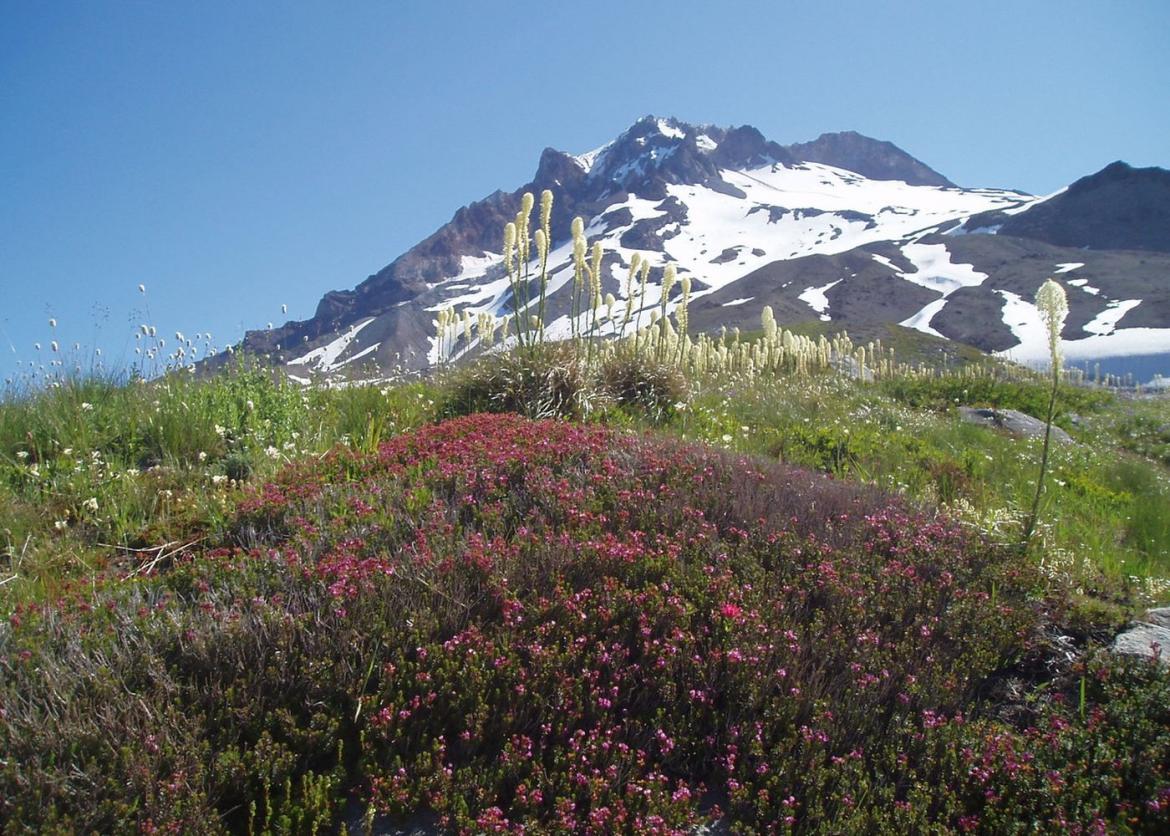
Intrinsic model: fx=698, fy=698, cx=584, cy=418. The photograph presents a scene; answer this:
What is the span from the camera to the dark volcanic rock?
123438 mm

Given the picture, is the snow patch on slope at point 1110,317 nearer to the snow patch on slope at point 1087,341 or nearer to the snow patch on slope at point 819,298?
the snow patch on slope at point 1087,341

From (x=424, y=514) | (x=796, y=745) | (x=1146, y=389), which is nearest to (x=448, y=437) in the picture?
(x=424, y=514)

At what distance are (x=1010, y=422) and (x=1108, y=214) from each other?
153213mm

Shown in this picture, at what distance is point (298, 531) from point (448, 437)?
2129 mm

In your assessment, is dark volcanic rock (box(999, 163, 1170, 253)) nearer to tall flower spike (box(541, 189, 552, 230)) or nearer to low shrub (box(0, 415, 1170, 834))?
tall flower spike (box(541, 189, 552, 230))

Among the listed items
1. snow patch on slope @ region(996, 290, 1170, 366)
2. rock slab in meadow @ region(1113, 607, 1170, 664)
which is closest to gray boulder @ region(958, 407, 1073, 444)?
rock slab in meadow @ region(1113, 607, 1170, 664)

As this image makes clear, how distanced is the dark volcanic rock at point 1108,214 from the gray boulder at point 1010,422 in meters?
139

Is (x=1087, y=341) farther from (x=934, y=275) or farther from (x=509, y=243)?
(x=509, y=243)

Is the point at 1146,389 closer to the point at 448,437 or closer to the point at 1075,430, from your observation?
the point at 1075,430

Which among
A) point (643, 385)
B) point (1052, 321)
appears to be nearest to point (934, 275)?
point (643, 385)

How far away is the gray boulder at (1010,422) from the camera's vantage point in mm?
11406

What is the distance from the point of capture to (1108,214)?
130 metres

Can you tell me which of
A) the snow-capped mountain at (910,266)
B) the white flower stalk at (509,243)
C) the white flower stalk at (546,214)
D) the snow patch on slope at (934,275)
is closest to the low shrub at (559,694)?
the white flower stalk at (509,243)

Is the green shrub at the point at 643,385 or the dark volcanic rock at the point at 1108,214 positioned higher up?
the dark volcanic rock at the point at 1108,214
